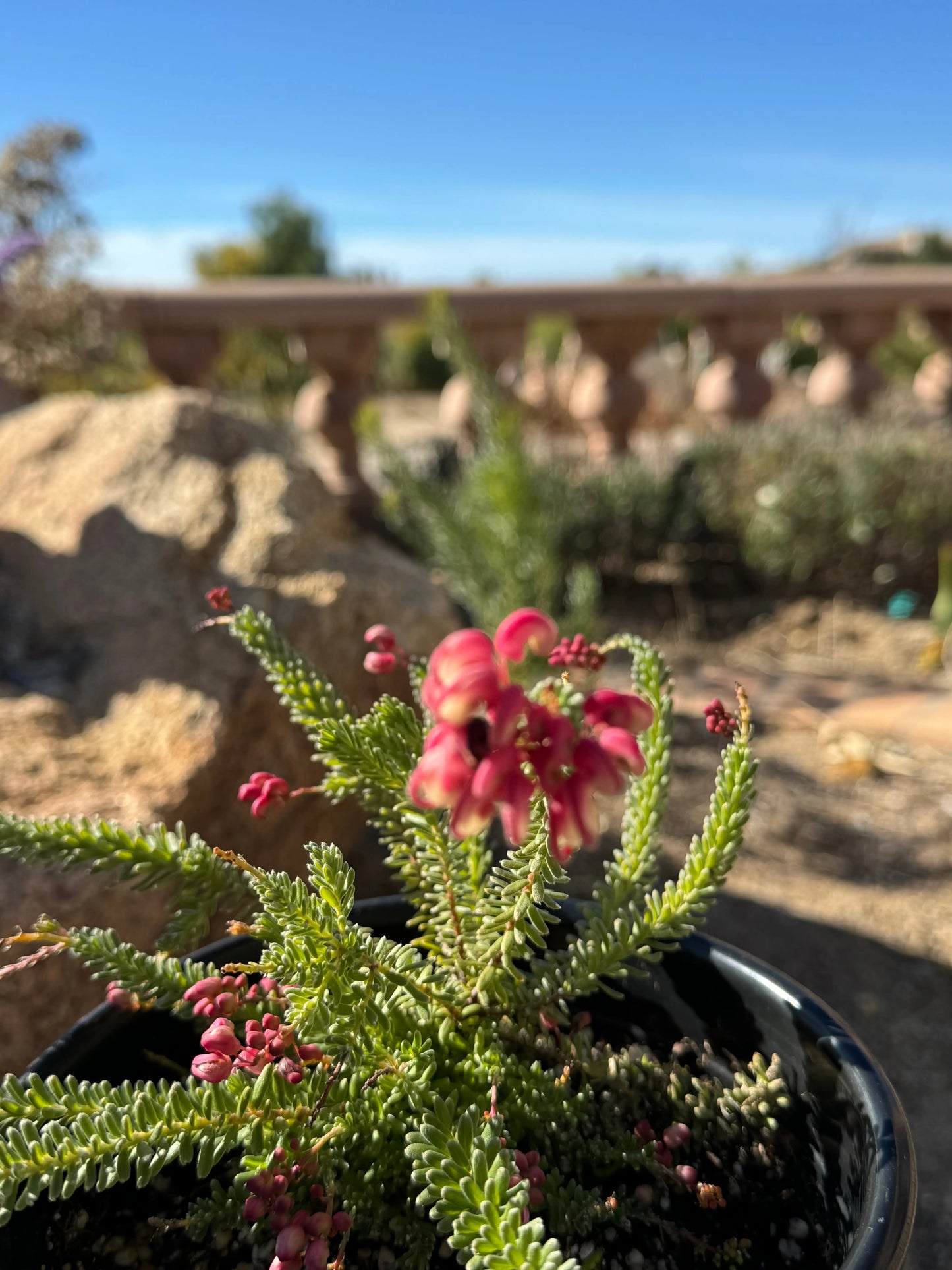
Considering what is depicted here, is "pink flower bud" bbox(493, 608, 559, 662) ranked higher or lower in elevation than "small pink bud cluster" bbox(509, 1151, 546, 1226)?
higher

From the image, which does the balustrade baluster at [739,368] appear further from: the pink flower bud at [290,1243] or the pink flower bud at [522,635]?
the pink flower bud at [290,1243]

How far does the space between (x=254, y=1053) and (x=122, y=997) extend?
0.73 feet

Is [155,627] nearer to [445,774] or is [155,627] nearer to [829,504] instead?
[445,774]

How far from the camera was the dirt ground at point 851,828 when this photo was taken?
1.86 meters

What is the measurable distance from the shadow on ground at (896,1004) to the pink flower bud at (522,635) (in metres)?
1.28

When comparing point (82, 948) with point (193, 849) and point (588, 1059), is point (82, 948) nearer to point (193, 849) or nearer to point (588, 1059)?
point (193, 849)

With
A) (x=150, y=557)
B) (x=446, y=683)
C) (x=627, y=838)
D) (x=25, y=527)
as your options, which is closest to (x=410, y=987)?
(x=627, y=838)

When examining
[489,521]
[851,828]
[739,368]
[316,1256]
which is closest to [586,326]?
[739,368]

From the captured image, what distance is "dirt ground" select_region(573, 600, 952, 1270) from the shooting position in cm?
186

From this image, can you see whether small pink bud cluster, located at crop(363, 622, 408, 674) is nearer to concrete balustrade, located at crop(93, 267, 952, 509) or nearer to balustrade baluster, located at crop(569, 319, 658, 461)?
concrete balustrade, located at crop(93, 267, 952, 509)

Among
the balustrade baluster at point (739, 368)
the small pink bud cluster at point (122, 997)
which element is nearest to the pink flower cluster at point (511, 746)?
the small pink bud cluster at point (122, 997)

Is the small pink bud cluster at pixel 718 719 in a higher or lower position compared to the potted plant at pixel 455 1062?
higher

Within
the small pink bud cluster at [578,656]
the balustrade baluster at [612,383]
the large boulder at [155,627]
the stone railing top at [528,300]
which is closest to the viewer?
the small pink bud cluster at [578,656]

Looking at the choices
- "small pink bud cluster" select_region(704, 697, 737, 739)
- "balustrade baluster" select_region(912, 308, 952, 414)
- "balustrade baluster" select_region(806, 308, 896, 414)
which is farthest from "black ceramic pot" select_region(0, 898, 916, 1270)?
"balustrade baluster" select_region(912, 308, 952, 414)
